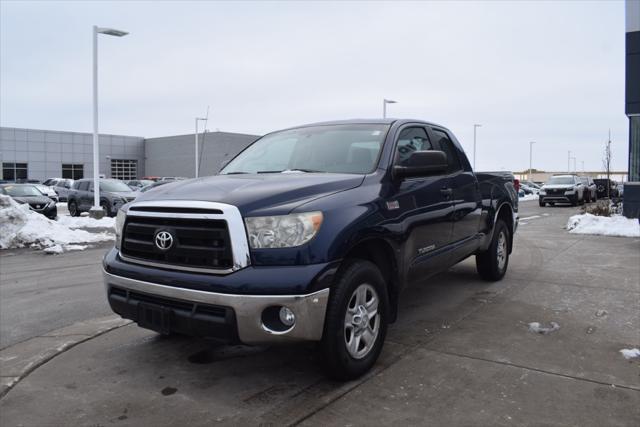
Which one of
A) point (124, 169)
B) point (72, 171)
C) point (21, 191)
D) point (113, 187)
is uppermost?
point (124, 169)

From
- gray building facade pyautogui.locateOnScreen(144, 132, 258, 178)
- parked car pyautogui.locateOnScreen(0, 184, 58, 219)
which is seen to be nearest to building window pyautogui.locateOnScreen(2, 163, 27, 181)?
gray building facade pyautogui.locateOnScreen(144, 132, 258, 178)

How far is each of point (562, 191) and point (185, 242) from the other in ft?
91.9

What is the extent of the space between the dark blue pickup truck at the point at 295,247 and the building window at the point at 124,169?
69.8 metres

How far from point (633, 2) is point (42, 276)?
17.6 metres

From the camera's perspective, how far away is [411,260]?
4.31 metres

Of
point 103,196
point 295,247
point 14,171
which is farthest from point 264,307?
point 14,171

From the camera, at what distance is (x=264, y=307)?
3.10m

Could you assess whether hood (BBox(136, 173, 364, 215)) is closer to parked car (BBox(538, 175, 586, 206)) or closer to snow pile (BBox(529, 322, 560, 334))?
snow pile (BBox(529, 322, 560, 334))

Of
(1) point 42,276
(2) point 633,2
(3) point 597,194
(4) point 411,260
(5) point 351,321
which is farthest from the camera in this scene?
(3) point 597,194

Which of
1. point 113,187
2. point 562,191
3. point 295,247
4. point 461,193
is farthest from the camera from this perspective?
point 562,191

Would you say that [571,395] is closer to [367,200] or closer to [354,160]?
[367,200]

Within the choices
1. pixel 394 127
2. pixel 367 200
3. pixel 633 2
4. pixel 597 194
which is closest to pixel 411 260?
pixel 367 200

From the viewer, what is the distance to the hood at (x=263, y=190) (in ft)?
10.9

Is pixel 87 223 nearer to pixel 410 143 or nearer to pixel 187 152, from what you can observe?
pixel 410 143
